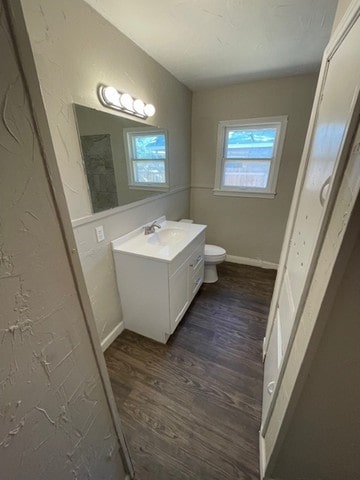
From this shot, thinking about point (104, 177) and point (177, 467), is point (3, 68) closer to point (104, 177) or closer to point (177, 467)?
point (104, 177)

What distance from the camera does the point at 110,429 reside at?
83 centimetres

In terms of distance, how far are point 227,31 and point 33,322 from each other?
2.04m

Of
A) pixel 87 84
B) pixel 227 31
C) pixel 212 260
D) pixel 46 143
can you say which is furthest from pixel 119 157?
pixel 212 260

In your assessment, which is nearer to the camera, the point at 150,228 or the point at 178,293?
the point at 178,293

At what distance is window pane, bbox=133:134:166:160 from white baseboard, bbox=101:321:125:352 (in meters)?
1.57

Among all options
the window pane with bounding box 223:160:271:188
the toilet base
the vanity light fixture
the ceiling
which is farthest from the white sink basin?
the ceiling

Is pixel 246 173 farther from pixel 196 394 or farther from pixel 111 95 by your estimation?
pixel 196 394

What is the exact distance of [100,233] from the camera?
1.51m

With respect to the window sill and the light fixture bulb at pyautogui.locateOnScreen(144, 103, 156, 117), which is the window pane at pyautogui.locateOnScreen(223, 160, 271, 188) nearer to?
the window sill

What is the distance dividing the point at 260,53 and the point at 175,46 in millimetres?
727

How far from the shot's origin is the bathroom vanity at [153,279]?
156cm

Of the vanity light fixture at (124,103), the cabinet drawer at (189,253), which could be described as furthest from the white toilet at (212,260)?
the vanity light fixture at (124,103)

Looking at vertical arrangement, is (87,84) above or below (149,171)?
above

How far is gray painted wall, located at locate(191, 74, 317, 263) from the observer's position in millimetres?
2234
